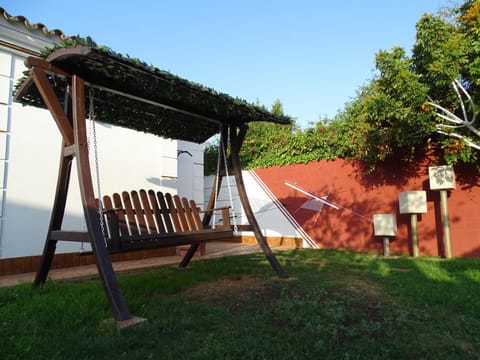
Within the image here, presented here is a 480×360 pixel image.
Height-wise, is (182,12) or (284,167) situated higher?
(182,12)

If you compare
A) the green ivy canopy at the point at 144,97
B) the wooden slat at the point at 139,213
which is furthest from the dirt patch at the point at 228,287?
the green ivy canopy at the point at 144,97

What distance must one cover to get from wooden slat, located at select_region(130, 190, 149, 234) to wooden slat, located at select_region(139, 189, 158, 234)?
0.12ft

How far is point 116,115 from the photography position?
368 cm

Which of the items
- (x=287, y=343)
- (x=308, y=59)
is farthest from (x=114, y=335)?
(x=308, y=59)

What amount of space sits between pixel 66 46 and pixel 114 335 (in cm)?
206

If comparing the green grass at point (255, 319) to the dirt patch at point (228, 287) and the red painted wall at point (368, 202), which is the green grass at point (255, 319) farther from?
the red painted wall at point (368, 202)

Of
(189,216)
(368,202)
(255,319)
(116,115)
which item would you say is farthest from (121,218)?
(368,202)

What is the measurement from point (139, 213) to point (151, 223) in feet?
0.54

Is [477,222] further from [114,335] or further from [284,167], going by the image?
[114,335]

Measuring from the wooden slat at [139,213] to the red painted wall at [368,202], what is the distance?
198 inches

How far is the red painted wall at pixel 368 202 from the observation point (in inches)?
223

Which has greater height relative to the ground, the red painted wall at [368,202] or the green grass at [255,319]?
the red painted wall at [368,202]

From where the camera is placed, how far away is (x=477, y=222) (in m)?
5.55

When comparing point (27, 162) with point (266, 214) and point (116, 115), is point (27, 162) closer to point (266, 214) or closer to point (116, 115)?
point (116, 115)
